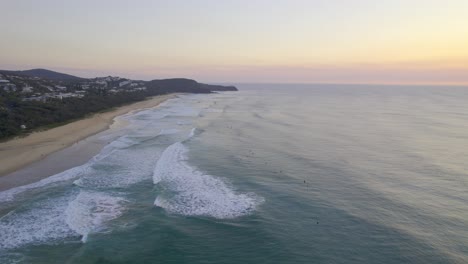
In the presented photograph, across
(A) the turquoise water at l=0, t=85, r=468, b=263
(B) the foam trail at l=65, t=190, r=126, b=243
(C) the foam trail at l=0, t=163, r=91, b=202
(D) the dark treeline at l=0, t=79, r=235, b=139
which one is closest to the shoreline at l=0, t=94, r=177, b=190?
(C) the foam trail at l=0, t=163, r=91, b=202

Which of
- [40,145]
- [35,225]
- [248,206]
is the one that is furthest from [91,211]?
[40,145]

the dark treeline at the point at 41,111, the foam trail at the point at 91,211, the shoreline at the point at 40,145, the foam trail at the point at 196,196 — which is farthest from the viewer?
the dark treeline at the point at 41,111

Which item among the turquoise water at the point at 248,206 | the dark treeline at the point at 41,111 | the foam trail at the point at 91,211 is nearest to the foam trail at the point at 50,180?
the turquoise water at the point at 248,206

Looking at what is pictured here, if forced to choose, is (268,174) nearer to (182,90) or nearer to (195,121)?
(195,121)

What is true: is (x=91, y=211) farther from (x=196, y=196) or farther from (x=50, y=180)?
(x=50, y=180)

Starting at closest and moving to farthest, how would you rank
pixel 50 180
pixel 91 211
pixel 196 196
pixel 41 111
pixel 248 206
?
1. pixel 91 211
2. pixel 248 206
3. pixel 196 196
4. pixel 50 180
5. pixel 41 111

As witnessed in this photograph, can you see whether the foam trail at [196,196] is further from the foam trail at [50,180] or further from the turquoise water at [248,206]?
the foam trail at [50,180]

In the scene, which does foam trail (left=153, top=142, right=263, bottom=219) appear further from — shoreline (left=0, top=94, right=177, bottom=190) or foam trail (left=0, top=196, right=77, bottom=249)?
shoreline (left=0, top=94, right=177, bottom=190)
